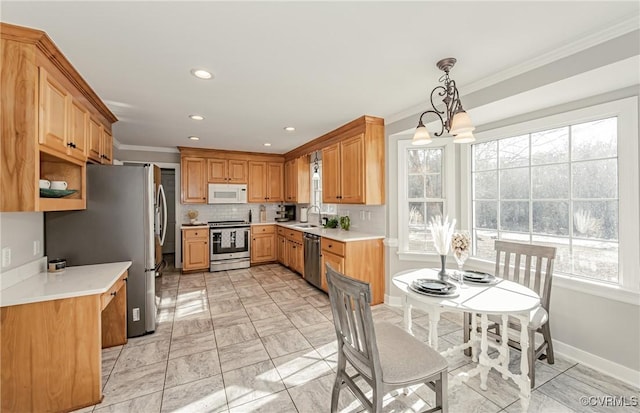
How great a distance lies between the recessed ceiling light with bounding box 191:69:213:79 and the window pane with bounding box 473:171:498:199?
3.05 m

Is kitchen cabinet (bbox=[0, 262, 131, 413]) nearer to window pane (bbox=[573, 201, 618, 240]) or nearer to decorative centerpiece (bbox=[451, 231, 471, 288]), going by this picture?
decorative centerpiece (bbox=[451, 231, 471, 288])

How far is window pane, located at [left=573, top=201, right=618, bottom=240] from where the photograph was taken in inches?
88.9

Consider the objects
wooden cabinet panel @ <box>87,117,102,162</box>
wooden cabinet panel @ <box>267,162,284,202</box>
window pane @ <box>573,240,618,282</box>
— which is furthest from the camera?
wooden cabinet panel @ <box>267,162,284,202</box>

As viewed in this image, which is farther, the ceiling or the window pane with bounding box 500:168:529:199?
the window pane with bounding box 500:168:529:199

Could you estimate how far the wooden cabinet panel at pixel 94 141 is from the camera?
9.10 feet

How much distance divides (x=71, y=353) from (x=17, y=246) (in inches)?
37.6

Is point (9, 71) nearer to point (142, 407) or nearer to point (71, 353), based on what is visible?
point (71, 353)

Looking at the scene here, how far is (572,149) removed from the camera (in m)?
2.49

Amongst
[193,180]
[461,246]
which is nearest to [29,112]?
[461,246]

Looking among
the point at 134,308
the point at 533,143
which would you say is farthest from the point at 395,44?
the point at 134,308

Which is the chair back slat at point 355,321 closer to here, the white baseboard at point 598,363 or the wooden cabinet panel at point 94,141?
the white baseboard at point 598,363

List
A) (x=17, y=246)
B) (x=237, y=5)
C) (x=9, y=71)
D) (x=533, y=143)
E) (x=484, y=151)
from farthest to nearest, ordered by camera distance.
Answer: (x=484, y=151) → (x=533, y=143) → (x=17, y=246) → (x=9, y=71) → (x=237, y=5)

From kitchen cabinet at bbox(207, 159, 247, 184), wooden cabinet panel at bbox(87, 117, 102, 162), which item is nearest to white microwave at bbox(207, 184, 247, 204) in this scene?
kitchen cabinet at bbox(207, 159, 247, 184)

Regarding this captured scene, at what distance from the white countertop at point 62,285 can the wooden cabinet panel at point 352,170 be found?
2737 mm
